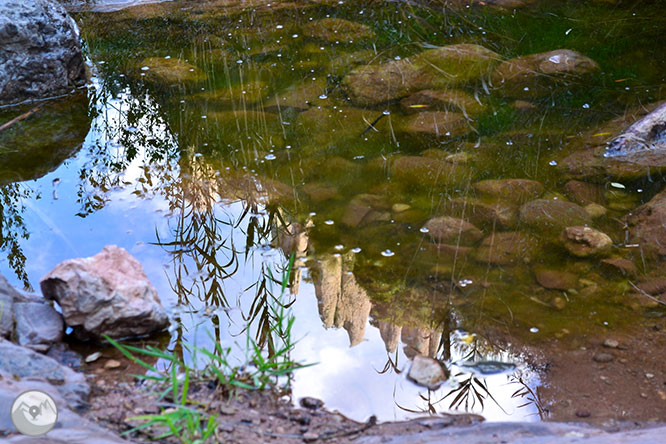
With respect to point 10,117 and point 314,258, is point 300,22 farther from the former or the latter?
point 314,258

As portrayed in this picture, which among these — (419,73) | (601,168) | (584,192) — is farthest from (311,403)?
(419,73)

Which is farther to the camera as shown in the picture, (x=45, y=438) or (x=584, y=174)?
(x=584, y=174)

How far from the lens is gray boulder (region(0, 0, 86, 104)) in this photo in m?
5.18

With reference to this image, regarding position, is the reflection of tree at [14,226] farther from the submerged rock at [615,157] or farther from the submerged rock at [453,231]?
the submerged rock at [615,157]

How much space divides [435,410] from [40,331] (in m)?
1.78

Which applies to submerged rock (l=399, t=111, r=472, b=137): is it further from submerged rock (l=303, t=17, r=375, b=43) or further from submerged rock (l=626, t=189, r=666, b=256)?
submerged rock (l=303, t=17, r=375, b=43)

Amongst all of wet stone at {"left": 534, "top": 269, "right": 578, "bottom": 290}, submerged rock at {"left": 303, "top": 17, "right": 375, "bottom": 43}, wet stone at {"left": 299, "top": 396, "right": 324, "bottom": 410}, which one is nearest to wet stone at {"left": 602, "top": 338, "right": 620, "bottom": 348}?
wet stone at {"left": 534, "top": 269, "right": 578, "bottom": 290}

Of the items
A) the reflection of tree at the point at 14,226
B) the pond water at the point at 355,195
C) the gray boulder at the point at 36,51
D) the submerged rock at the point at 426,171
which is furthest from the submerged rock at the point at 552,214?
the gray boulder at the point at 36,51

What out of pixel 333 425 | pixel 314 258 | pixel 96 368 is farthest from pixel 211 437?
pixel 314 258

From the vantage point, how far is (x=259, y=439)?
7.06 ft

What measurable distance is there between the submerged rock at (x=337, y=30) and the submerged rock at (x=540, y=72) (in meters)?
1.66

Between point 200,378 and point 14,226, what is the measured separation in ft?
6.54

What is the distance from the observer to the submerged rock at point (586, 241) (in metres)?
3.39
